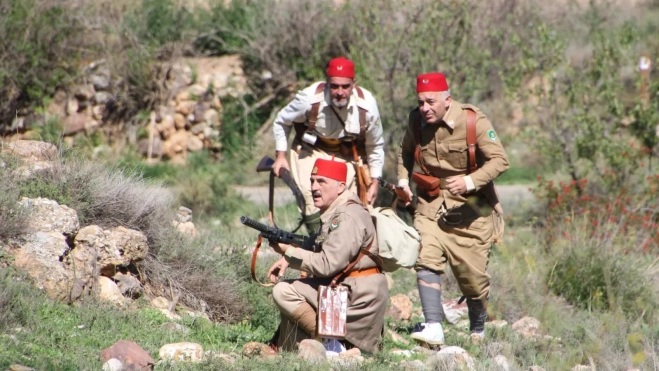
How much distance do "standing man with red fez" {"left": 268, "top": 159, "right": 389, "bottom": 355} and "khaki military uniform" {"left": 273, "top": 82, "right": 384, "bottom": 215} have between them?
1662mm

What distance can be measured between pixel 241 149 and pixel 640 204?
7.04 meters

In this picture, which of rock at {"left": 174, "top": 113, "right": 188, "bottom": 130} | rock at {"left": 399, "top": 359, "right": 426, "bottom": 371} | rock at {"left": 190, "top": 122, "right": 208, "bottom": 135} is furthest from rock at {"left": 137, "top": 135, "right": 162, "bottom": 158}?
rock at {"left": 399, "top": 359, "right": 426, "bottom": 371}

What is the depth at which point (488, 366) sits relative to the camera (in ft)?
17.8

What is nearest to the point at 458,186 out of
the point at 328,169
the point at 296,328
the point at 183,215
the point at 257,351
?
the point at 328,169

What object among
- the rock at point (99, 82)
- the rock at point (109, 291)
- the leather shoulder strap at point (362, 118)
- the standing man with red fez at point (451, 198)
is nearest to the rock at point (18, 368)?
the rock at point (109, 291)

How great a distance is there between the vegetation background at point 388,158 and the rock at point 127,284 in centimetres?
16

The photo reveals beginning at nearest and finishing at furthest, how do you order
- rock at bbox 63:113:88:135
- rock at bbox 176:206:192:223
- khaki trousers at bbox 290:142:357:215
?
khaki trousers at bbox 290:142:357:215
rock at bbox 176:206:192:223
rock at bbox 63:113:88:135

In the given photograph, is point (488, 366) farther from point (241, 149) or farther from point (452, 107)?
point (241, 149)

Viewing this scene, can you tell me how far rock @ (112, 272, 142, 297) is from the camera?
6.37 metres

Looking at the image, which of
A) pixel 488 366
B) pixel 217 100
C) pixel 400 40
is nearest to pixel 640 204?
pixel 400 40

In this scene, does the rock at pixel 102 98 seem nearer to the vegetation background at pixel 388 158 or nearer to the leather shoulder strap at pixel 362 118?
the vegetation background at pixel 388 158

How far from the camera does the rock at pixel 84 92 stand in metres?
15.4

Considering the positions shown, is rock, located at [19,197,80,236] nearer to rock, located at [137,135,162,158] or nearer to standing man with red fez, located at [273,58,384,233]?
standing man with red fez, located at [273,58,384,233]

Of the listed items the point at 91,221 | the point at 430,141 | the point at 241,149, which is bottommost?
the point at 241,149
